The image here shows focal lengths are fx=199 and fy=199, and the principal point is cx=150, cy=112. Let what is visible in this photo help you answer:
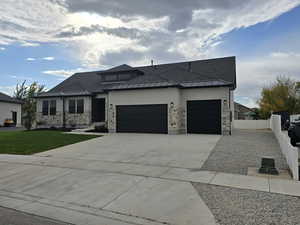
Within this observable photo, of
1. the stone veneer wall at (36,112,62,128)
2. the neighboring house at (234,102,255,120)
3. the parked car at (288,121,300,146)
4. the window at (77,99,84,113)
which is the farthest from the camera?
the neighboring house at (234,102,255,120)

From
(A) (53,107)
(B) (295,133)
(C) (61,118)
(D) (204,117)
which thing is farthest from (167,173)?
(A) (53,107)

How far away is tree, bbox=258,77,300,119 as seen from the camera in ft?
85.6

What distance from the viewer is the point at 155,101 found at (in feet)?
56.5

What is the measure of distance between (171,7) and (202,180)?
431 inches

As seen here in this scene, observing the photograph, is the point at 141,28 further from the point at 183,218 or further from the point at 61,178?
the point at 183,218

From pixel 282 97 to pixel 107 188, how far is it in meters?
28.7

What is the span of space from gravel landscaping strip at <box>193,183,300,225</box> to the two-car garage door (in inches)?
468

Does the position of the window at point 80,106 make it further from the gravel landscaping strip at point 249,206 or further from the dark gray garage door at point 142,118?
the gravel landscaping strip at point 249,206

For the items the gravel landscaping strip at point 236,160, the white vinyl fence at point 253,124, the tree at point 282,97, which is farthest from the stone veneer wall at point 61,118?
the tree at point 282,97

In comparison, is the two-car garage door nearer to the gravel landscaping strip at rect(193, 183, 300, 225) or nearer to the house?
the house

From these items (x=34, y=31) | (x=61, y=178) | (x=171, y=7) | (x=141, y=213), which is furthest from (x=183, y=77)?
(x=141, y=213)

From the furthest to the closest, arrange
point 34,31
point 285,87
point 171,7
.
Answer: point 285,87, point 34,31, point 171,7

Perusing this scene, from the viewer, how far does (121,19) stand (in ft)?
49.1

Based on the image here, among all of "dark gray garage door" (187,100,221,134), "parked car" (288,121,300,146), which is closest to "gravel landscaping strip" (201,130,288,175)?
"parked car" (288,121,300,146)
